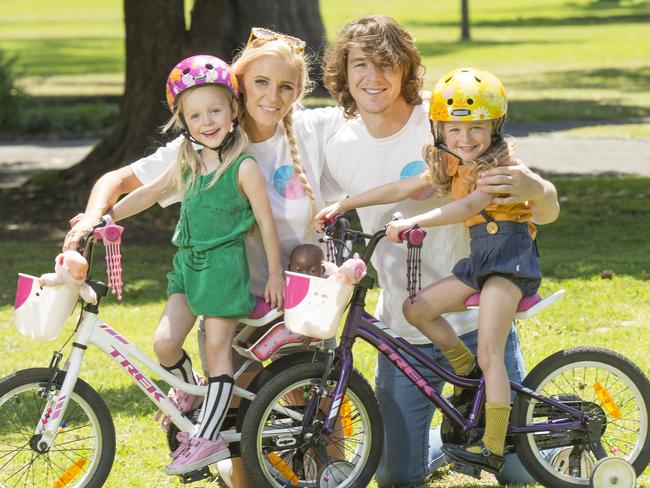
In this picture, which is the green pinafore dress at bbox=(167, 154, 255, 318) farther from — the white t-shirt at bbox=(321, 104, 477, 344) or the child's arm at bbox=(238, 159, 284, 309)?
the white t-shirt at bbox=(321, 104, 477, 344)

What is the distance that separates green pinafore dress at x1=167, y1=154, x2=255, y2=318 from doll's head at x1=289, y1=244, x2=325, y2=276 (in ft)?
0.64

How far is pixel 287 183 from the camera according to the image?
4.73m

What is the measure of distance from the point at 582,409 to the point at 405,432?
827 mm

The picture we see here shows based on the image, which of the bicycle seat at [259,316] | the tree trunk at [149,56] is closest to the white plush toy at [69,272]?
the bicycle seat at [259,316]

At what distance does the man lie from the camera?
4.75 m

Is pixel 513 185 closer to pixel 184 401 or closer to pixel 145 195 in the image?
pixel 145 195

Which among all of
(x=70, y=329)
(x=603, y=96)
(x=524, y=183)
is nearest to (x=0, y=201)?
Result: (x=70, y=329)

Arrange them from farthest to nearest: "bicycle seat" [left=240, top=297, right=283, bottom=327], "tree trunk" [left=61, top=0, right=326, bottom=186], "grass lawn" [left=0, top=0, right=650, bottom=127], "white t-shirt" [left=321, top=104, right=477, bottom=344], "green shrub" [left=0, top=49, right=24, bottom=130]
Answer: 1. "grass lawn" [left=0, top=0, right=650, bottom=127]
2. "green shrub" [left=0, top=49, right=24, bottom=130]
3. "tree trunk" [left=61, top=0, right=326, bottom=186]
4. "white t-shirt" [left=321, top=104, right=477, bottom=344]
5. "bicycle seat" [left=240, top=297, right=283, bottom=327]

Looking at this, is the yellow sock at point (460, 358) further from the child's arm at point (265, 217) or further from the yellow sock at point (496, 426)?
the child's arm at point (265, 217)

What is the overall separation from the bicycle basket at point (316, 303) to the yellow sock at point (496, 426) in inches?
27.6

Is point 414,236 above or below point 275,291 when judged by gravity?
above

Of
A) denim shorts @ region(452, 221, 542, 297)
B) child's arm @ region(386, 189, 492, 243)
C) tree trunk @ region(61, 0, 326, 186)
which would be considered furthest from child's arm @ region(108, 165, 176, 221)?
tree trunk @ region(61, 0, 326, 186)

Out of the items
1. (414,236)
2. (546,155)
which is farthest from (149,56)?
(414,236)

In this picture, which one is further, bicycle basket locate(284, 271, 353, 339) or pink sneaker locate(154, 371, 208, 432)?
pink sneaker locate(154, 371, 208, 432)
